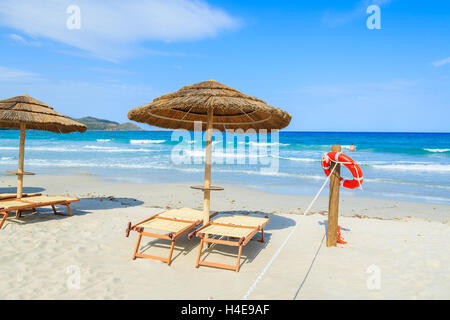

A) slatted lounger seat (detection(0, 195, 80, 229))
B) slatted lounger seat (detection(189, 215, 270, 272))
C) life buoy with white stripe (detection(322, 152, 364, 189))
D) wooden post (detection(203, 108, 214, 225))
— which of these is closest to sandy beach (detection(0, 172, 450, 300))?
slatted lounger seat (detection(189, 215, 270, 272))

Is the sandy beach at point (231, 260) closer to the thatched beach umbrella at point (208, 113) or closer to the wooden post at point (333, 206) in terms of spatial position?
the wooden post at point (333, 206)

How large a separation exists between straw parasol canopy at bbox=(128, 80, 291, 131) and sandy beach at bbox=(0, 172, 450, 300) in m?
1.82

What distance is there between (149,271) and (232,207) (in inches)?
179

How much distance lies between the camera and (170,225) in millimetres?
4527

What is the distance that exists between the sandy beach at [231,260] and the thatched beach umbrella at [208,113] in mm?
1248

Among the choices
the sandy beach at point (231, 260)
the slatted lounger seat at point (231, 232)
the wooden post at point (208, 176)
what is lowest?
the sandy beach at point (231, 260)

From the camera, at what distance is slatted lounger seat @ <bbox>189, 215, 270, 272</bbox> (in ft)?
12.8

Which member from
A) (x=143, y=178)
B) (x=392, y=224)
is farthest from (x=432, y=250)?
(x=143, y=178)

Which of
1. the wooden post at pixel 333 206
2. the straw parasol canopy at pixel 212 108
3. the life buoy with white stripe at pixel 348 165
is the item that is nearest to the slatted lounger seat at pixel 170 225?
the straw parasol canopy at pixel 212 108

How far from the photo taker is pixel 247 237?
405cm

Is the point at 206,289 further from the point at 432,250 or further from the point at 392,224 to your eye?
the point at 392,224

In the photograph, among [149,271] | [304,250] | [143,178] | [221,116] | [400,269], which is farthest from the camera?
[143,178]

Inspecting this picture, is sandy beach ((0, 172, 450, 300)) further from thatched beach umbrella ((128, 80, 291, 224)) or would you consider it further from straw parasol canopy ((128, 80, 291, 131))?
straw parasol canopy ((128, 80, 291, 131))

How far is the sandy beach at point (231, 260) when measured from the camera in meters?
3.31
